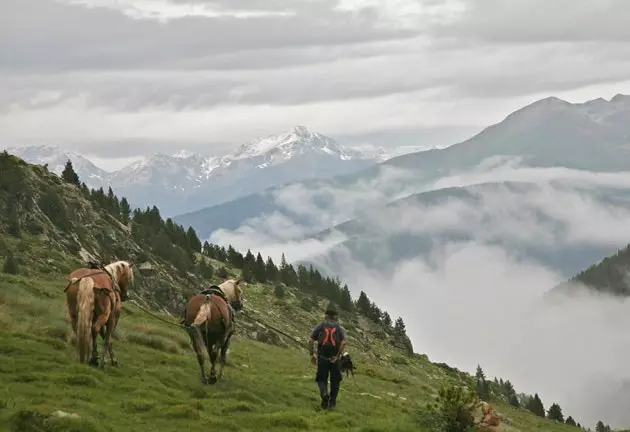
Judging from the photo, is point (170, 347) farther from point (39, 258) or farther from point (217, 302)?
point (39, 258)

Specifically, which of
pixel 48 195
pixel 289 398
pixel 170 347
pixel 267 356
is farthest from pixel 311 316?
pixel 289 398

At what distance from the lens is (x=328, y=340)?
22.8m

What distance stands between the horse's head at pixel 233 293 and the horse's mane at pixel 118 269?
3.29 metres

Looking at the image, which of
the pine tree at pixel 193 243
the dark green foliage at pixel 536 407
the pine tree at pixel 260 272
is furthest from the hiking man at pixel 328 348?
the dark green foliage at pixel 536 407

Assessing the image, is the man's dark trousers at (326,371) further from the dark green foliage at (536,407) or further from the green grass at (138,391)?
the dark green foliage at (536,407)

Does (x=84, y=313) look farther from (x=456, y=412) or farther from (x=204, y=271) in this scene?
(x=204, y=271)

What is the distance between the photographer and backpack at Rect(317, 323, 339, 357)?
22.8m

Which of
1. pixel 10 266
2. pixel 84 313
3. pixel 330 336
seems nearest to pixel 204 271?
pixel 10 266

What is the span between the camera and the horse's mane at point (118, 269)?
81.4 ft

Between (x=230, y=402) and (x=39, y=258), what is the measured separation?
34.2 meters

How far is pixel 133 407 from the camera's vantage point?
18.7 m

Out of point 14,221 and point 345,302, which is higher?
point 345,302

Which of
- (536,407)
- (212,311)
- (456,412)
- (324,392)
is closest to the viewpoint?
(456,412)

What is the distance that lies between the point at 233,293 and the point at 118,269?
4105mm
